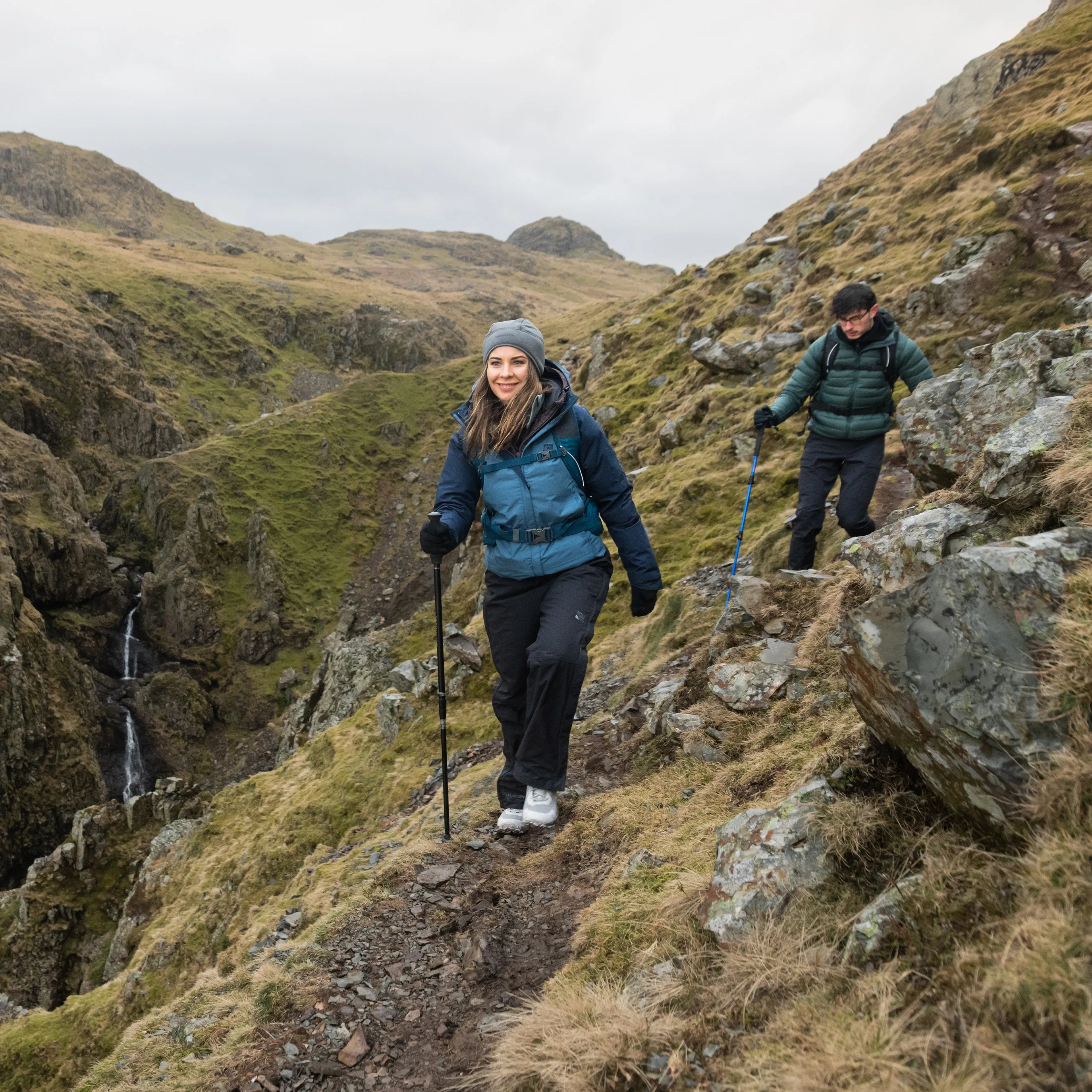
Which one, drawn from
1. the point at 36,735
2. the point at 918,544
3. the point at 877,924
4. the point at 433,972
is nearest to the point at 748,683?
the point at 918,544

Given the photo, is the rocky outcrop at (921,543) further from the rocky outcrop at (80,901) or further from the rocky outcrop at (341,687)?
the rocky outcrop at (80,901)

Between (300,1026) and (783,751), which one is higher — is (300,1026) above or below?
below

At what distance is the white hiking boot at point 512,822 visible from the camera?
7285mm

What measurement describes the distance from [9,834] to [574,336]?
102 m

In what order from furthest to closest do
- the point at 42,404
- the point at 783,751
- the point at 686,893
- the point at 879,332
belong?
the point at 42,404 → the point at 879,332 → the point at 783,751 → the point at 686,893

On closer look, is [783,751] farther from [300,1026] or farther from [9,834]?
[9,834]

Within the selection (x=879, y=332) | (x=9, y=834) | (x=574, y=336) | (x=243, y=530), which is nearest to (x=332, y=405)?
(x=243, y=530)

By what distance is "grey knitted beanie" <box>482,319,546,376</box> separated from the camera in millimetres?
6414

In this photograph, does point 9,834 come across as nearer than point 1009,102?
No

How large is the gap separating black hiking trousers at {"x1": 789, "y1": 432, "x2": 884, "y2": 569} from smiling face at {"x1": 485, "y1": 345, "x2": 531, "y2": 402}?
17.9 feet

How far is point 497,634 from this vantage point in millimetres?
6750

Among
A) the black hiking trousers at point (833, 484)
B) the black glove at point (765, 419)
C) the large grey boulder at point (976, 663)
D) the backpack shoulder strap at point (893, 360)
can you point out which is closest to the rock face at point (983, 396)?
the backpack shoulder strap at point (893, 360)

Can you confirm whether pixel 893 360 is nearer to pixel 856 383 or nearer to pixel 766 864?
pixel 856 383

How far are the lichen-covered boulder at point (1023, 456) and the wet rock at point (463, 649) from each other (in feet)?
39.5
